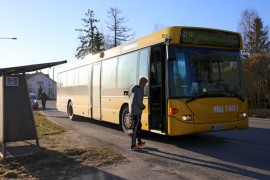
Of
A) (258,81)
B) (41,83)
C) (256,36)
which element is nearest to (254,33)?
(256,36)

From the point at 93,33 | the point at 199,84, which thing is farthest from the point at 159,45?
the point at 93,33

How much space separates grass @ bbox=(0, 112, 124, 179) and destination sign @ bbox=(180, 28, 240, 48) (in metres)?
3.73

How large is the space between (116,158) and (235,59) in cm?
485

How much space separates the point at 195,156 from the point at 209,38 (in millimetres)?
3585

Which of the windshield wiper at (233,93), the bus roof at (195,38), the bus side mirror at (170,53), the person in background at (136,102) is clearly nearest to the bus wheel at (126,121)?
the bus roof at (195,38)

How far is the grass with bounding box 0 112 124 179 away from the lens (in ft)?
25.8

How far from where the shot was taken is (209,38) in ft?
36.5

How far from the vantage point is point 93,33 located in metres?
65.0

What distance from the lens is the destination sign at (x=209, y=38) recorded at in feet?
35.3

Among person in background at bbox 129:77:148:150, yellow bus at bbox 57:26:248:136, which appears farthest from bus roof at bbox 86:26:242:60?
person in background at bbox 129:77:148:150

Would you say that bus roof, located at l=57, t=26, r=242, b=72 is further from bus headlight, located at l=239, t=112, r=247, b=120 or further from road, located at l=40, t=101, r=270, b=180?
road, located at l=40, t=101, r=270, b=180

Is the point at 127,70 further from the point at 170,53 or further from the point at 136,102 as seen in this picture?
the point at 170,53

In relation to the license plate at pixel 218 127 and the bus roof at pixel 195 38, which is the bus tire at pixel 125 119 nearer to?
the bus roof at pixel 195 38

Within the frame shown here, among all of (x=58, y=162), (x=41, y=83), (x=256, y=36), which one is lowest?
(x=58, y=162)
